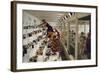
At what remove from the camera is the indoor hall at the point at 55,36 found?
192 centimetres

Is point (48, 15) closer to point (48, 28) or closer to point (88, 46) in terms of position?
point (48, 28)

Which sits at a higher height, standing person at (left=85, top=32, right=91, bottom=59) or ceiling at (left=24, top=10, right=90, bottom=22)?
Answer: ceiling at (left=24, top=10, right=90, bottom=22)

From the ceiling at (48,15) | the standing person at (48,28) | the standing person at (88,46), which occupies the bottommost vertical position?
the standing person at (88,46)

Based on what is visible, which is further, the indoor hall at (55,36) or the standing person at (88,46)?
the standing person at (88,46)

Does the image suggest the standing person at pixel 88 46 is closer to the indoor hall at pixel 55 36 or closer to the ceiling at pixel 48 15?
the indoor hall at pixel 55 36

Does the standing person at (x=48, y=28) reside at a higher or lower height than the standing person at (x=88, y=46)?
higher

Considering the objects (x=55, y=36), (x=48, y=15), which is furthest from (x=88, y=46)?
(x=48, y=15)

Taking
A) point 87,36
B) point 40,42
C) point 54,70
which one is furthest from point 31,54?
point 87,36

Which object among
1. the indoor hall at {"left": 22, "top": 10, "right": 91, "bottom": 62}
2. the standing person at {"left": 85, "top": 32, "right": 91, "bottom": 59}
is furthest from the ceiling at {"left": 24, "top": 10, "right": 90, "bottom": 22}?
the standing person at {"left": 85, "top": 32, "right": 91, "bottom": 59}

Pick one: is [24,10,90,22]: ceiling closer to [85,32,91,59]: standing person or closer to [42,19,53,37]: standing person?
[42,19,53,37]: standing person

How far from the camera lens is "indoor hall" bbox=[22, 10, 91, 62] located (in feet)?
6.31

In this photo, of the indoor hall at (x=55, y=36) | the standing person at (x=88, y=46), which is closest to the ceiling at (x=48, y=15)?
the indoor hall at (x=55, y=36)

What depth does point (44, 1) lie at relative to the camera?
6.50 feet

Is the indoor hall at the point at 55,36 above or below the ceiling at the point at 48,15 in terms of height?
below
